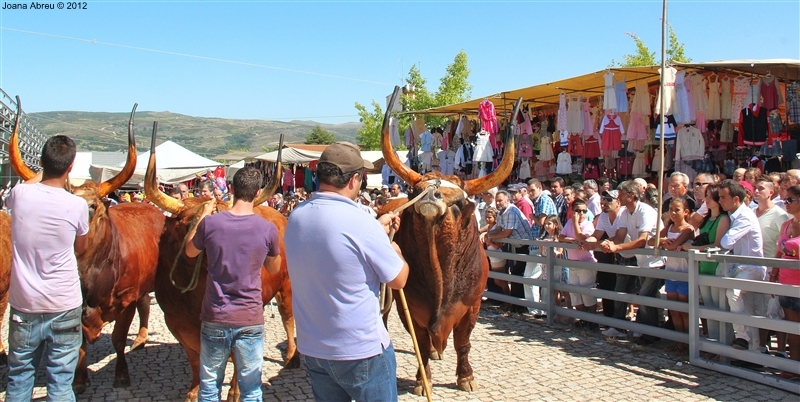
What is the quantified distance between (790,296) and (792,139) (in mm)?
5210

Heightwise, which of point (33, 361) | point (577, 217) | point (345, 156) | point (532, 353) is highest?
point (345, 156)

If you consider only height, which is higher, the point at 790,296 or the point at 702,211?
the point at 702,211

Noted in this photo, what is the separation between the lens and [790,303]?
18.7 ft

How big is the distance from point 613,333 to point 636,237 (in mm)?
1184

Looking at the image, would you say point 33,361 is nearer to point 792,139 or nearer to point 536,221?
point 536,221

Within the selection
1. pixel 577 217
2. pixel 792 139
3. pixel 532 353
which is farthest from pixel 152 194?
pixel 792 139

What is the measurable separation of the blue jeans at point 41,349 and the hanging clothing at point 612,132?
32.5 ft

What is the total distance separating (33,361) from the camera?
4.11m

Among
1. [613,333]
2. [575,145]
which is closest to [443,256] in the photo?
[613,333]

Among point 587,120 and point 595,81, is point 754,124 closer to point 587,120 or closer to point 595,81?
point 595,81

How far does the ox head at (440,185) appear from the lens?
191 inches

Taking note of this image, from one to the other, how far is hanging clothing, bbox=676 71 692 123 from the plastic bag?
4.71 metres

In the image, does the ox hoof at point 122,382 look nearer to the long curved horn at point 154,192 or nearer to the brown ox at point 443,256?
the long curved horn at point 154,192

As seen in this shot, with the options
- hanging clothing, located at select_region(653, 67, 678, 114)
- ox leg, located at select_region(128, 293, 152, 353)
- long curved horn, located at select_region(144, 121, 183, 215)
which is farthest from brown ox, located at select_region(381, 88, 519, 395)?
hanging clothing, located at select_region(653, 67, 678, 114)
